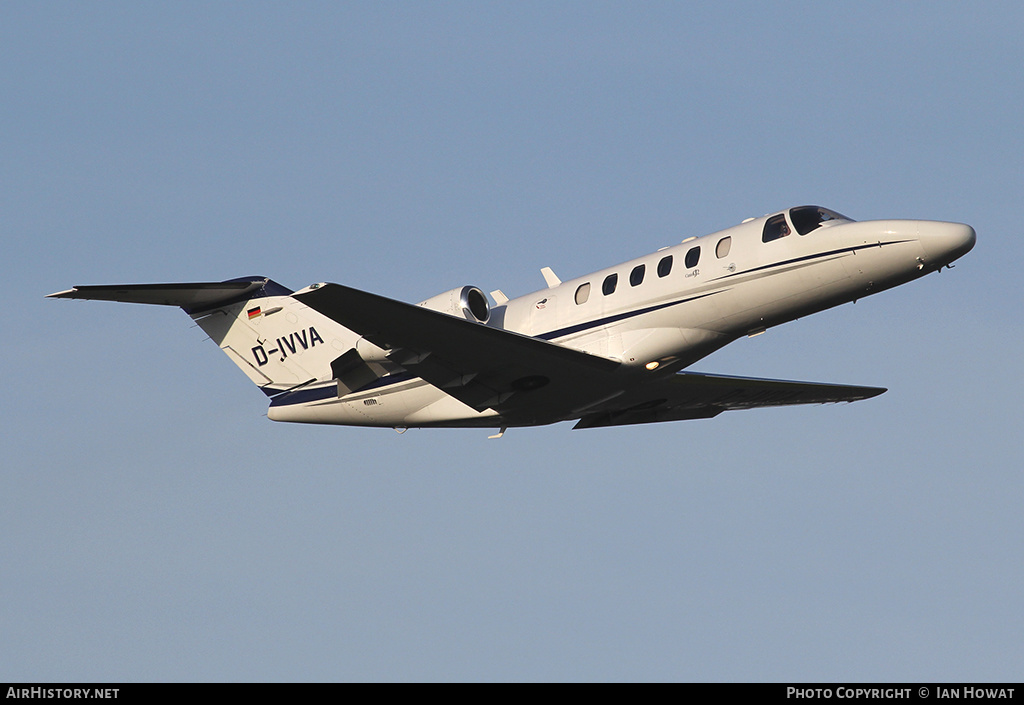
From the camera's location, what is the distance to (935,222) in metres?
17.2

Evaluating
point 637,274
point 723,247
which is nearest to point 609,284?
point 637,274

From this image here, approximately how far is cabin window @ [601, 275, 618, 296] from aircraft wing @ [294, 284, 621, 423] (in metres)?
1.32

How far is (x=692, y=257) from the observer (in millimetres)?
18438

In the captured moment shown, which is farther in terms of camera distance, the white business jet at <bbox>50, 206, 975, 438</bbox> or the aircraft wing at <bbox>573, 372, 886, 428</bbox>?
the aircraft wing at <bbox>573, 372, 886, 428</bbox>

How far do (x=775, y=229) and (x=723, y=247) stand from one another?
849 mm

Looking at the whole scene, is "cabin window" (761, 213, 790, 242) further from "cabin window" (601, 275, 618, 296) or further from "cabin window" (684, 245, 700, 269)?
"cabin window" (601, 275, 618, 296)

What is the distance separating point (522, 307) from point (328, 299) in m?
4.86

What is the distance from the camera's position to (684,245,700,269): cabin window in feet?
60.3

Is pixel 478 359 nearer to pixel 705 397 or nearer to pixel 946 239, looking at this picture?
pixel 705 397

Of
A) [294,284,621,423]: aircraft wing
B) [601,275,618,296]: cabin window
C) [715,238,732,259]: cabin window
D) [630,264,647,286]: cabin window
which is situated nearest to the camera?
[294,284,621,423]: aircraft wing

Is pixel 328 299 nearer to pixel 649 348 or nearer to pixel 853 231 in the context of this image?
pixel 649 348

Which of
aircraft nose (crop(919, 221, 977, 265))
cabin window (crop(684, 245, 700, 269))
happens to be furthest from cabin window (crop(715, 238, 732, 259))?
aircraft nose (crop(919, 221, 977, 265))

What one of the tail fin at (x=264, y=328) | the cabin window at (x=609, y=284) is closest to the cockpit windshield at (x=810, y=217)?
the cabin window at (x=609, y=284)
